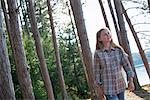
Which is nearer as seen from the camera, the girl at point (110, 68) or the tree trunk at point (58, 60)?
the girl at point (110, 68)

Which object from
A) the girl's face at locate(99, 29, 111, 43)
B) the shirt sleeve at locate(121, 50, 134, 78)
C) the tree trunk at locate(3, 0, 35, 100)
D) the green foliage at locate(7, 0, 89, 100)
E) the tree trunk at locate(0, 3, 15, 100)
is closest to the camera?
the girl's face at locate(99, 29, 111, 43)

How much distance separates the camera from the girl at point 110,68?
247 inches

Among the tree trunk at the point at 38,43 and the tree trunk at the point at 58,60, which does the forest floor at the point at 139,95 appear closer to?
the tree trunk at the point at 38,43

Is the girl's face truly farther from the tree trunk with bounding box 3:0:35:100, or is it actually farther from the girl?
the tree trunk with bounding box 3:0:35:100

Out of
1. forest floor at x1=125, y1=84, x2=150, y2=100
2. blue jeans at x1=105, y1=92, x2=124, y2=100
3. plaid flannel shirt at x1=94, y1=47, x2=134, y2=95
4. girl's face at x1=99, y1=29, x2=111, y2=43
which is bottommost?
forest floor at x1=125, y1=84, x2=150, y2=100

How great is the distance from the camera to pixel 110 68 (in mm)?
6258

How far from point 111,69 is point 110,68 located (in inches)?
0.9

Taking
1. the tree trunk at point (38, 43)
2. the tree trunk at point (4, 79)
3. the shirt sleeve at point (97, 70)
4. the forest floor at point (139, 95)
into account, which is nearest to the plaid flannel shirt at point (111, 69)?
the shirt sleeve at point (97, 70)

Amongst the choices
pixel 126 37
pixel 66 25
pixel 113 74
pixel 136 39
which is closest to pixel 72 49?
pixel 66 25

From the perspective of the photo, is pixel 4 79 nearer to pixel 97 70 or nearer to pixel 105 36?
pixel 97 70

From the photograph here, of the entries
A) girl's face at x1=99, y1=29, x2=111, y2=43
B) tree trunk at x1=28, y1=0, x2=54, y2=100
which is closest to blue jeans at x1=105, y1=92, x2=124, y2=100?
girl's face at x1=99, y1=29, x2=111, y2=43

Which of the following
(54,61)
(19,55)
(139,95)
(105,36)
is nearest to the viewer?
(105,36)

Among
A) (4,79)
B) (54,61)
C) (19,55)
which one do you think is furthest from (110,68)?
(54,61)

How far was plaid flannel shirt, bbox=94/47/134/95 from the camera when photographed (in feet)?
20.6
